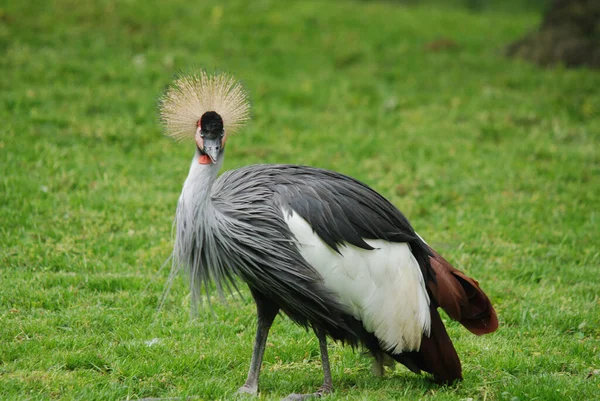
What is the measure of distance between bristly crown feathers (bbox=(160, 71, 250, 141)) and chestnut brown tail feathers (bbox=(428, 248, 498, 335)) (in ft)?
4.55

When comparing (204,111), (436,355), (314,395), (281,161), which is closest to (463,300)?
(436,355)

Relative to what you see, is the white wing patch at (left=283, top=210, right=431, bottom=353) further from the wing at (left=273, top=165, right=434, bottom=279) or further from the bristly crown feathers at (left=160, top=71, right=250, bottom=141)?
the bristly crown feathers at (left=160, top=71, right=250, bottom=141)

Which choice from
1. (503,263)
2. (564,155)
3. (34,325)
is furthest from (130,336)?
(564,155)

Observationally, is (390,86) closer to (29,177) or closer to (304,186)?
(29,177)

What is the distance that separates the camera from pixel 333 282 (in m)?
4.13

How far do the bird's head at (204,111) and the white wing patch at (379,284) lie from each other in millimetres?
541

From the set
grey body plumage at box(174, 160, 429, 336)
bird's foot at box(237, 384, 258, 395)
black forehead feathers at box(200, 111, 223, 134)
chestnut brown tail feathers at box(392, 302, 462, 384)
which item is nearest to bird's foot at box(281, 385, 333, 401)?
bird's foot at box(237, 384, 258, 395)

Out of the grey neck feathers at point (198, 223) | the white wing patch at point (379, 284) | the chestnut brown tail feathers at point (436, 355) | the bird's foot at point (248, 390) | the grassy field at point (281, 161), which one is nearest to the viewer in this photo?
the grey neck feathers at point (198, 223)

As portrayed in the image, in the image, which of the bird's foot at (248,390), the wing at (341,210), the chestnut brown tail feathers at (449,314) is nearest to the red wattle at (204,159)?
the wing at (341,210)

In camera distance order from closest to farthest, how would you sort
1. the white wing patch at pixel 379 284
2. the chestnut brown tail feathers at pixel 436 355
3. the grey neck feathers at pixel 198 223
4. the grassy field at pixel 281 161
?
the grey neck feathers at pixel 198 223
the white wing patch at pixel 379 284
the chestnut brown tail feathers at pixel 436 355
the grassy field at pixel 281 161

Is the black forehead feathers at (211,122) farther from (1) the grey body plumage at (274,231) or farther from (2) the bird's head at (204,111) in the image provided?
(1) the grey body plumage at (274,231)

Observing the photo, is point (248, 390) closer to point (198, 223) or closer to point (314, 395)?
point (314, 395)

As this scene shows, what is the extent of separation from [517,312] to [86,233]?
10.9ft

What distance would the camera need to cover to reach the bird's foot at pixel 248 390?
4219mm
